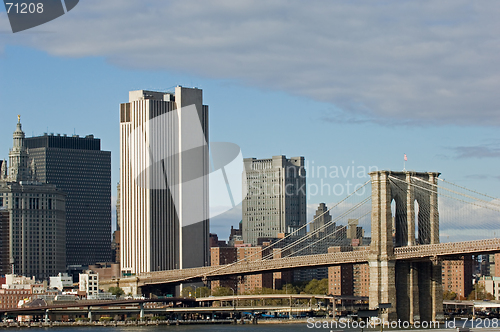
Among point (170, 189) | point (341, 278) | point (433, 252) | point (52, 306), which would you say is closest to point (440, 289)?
point (433, 252)

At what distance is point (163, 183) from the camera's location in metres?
157

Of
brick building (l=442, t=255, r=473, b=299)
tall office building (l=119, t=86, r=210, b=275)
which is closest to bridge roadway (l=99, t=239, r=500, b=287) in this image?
tall office building (l=119, t=86, r=210, b=275)

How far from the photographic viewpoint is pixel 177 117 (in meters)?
161

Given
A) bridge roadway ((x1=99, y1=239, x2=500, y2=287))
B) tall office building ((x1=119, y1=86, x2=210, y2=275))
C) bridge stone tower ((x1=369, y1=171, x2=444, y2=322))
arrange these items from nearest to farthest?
bridge roadway ((x1=99, y1=239, x2=500, y2=287)), bridge stone tower ((x1=369, y1=171, x2=444, y2=322)), tall office building ((x1=119, y1=86, x2=210, y2=275))

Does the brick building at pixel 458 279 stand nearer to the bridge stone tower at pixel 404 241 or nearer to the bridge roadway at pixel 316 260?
the bridge roadway at pixel 316 260

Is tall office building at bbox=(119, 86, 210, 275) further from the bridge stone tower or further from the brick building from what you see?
the bridge stone tower

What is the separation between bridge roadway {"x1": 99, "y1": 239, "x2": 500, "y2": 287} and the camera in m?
79.7

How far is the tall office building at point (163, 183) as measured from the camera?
157250mm

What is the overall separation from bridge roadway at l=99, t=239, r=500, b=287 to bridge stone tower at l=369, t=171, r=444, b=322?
1.62 metres

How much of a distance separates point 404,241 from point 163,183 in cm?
7527

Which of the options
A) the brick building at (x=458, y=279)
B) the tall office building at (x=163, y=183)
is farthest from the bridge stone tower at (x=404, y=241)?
the brick building at (x=458, y=279)

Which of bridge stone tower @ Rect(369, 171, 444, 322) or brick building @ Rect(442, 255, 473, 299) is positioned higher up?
bridge stone tower @ Rect(369, 171, 444, 322)

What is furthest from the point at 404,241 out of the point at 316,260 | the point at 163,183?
the point at 163,183

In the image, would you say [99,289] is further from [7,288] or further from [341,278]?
[341,278]
